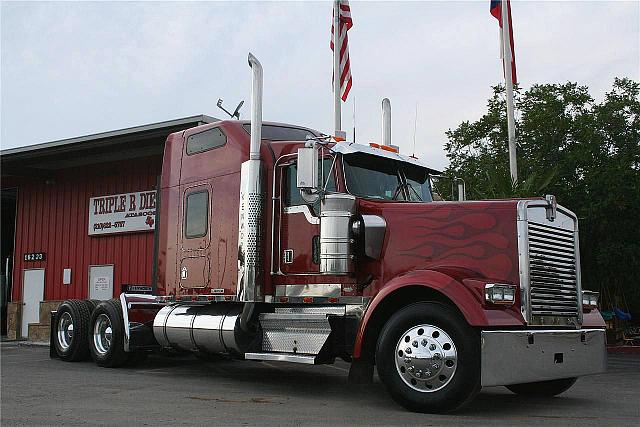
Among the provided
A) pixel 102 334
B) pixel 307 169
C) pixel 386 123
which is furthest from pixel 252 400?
pixel 102 334

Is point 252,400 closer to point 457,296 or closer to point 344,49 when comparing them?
point 457,296

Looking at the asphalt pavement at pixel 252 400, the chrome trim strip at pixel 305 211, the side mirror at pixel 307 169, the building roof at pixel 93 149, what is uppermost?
the building roof at pixel 93 149

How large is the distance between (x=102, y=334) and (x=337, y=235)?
585cm

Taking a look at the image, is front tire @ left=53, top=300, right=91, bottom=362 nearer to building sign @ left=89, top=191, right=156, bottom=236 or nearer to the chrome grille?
building sign @ left=89, top=191, right=156, bottom=236

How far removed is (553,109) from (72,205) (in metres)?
13.3

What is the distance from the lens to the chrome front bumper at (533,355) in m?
6.87

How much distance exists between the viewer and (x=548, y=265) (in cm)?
769

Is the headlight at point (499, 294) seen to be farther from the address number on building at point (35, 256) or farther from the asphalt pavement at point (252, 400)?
the address number on building at point (35, 256)

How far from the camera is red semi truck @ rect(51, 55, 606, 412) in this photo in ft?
23.5

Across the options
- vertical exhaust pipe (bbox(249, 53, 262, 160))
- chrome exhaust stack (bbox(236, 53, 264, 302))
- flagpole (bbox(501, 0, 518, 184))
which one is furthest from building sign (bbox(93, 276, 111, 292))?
vertical exhaust pipe (bbox(249, 53, 262, 160))

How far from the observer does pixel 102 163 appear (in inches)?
791

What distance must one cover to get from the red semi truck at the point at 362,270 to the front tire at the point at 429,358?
0.01m

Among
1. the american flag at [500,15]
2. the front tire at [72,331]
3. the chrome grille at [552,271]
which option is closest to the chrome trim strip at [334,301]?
the chrome grille at [552,271]

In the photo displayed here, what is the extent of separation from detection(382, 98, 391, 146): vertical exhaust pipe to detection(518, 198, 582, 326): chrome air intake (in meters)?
3.15
